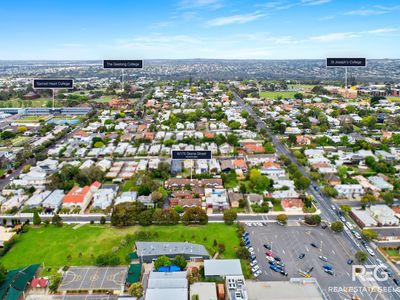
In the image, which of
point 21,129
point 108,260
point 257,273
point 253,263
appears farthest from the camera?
point 21,129

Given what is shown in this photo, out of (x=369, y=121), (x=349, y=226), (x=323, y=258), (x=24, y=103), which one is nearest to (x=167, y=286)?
(x=323, y=258)

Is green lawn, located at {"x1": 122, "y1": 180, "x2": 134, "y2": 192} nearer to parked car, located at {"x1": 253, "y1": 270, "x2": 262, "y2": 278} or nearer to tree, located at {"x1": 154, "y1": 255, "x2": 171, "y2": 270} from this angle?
tree, located at {"x1": 154, "y1": 255, "x2": 171, "y2": 270}

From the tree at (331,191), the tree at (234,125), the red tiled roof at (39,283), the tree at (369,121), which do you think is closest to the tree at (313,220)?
the tree at (331,191)

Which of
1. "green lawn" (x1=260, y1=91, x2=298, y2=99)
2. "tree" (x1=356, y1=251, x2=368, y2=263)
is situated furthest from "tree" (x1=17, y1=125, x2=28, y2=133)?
"green lawn" (x1=260, y1=91, x2=298, y2=99)

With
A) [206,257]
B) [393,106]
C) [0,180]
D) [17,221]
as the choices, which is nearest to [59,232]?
[17,221]

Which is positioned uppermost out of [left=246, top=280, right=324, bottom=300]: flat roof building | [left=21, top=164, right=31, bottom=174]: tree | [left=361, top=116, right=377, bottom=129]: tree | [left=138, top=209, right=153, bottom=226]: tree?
[left=361, top=116, right=377, bottom=129]: tree

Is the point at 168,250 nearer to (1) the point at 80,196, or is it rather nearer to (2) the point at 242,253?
(2) the point at 242,253
